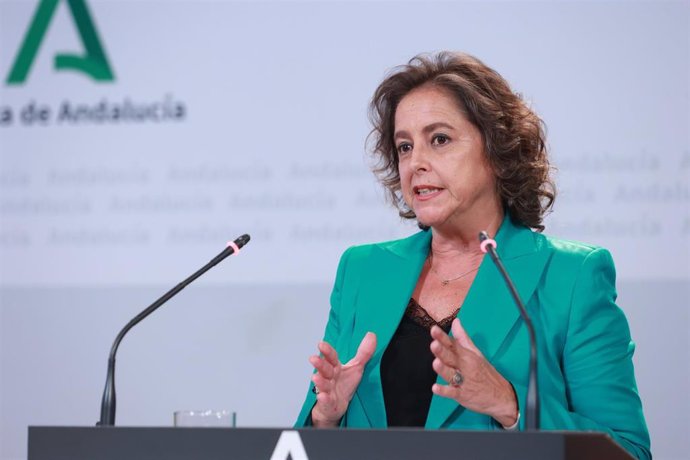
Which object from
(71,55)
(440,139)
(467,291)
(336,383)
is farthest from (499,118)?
(71,55)

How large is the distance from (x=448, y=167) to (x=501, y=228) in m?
0.23

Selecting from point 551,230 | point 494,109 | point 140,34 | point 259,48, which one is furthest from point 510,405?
point 140,34

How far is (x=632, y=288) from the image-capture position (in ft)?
12.0

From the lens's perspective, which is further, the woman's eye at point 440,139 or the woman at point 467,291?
the woman's eye at point 440,139

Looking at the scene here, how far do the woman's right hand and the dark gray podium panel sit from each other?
49cm

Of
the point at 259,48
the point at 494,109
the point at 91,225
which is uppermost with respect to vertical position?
the point at 259,48

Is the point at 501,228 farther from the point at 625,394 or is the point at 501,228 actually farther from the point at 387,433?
the point at 387,433

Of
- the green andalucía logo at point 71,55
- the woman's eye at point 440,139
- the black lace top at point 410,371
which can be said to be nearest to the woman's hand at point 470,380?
the black lace top at point 410,371

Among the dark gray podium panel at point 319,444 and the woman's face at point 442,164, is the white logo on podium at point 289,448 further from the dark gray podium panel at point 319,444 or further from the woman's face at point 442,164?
the woman's face at point 442,164

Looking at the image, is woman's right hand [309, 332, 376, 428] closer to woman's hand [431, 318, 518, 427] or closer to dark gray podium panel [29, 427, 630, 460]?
woman's hand [431, 318, 518, 427]

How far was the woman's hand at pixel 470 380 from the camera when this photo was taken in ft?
6.29

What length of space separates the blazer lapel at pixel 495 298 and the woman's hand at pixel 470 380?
0.82 feet

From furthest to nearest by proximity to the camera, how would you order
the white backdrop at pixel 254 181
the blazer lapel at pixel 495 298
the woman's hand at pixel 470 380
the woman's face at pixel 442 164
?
the white backdrop at pixel 254 181, the woman's face at pixel 442 164, the blazer lapel at pixel 495 298, the woman's hand at pixel 470 380

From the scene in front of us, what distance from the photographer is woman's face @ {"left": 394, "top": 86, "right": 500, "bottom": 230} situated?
2504 mm
